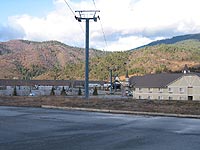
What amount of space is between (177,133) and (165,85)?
77.9m

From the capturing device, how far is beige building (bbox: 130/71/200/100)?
8344 cm

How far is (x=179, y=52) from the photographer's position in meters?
194

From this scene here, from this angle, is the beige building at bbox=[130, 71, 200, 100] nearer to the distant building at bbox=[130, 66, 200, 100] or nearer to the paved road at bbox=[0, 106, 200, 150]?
the distant building at bbox=[130, 66, 200, 100]

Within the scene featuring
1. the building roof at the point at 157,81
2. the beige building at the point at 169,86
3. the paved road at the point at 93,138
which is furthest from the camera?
the building roof at the point at 157,81

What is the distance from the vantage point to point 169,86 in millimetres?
87875

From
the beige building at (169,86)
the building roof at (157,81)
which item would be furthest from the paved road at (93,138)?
the building roof at (157,81)

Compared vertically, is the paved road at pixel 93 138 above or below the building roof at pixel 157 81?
below

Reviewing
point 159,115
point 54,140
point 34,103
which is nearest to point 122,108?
point 159,115

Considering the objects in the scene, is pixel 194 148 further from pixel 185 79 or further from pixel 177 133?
pixel 185 79

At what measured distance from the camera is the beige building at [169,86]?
3285 inches

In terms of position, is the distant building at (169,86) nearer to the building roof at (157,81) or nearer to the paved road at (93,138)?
the building roof at (157,81)

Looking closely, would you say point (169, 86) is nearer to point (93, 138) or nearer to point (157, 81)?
point (157, 81)

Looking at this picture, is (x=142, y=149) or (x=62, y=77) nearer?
(x=142, y=149)

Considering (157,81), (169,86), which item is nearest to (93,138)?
(169,86)
